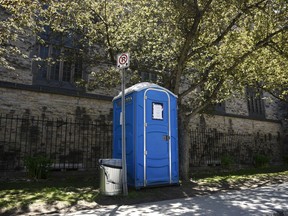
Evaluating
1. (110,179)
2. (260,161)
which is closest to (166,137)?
(110,179)

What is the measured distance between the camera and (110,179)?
593 cm

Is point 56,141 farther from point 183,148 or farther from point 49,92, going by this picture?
point 183,148

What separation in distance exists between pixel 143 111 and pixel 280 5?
709 cm

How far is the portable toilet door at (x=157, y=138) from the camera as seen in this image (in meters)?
6.77

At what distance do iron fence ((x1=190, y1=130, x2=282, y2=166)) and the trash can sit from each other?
9991 millimetres

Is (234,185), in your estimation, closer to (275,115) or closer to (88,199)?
(88,199)

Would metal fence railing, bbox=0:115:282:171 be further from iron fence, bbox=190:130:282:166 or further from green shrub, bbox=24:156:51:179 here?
green shrub, bbox=24:156:51:179

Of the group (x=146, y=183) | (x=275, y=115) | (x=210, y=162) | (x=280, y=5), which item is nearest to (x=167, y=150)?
(x=146, y=183)

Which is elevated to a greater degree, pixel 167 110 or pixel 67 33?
pixel 67 33

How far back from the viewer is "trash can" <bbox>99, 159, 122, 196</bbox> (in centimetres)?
591

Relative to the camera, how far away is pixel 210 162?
17.4m

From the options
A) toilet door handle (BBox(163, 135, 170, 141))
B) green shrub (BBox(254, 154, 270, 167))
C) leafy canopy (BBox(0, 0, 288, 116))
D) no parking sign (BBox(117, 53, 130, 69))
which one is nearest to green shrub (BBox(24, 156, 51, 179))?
leafy canopy (BBox(0, 0, 288, 116))

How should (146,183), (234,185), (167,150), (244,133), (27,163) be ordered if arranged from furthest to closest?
(244,133) < (27,163) < (234,185) < (167,150) < (146,183)

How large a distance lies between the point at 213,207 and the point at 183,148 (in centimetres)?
444
